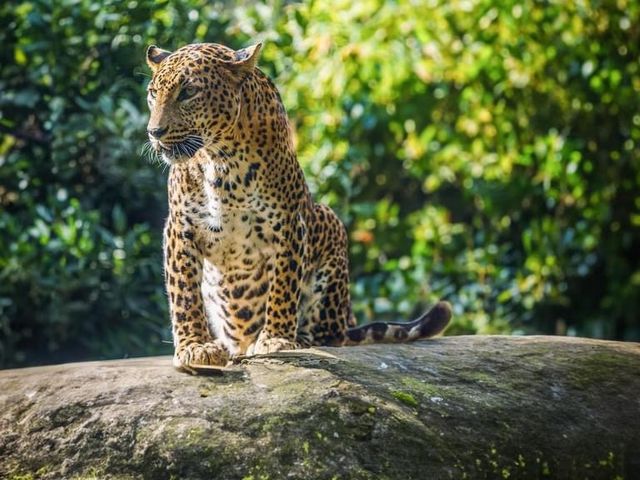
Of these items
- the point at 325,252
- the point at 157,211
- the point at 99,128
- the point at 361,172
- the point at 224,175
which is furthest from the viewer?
the point at 361,172

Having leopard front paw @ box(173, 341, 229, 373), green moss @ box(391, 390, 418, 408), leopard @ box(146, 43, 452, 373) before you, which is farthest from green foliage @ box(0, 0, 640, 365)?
green moss @ box(391, 390, 418, 408)

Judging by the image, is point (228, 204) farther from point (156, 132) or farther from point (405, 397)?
point (405, 397)

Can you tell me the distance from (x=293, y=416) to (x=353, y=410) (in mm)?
362

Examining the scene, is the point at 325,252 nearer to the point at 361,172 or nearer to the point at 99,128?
the point at 99,128

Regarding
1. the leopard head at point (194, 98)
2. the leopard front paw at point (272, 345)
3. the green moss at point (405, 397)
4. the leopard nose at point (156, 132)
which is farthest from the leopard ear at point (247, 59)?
the green moss at point (405, 397)

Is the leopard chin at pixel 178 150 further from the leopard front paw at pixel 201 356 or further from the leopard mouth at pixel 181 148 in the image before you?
the leopard front paw at pixel 201 356

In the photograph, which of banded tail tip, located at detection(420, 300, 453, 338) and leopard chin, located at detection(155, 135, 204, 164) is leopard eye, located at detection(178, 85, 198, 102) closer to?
leopard chin, located at detection(155, 135, 204, 164)

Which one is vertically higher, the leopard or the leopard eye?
the leopard eye

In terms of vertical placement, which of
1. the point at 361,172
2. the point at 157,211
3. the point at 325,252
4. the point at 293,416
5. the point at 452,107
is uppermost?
Result: the point at 452,107

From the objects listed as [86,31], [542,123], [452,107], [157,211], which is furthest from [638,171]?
[86,31]

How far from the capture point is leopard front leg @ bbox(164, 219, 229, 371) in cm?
841

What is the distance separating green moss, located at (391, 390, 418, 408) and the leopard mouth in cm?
200

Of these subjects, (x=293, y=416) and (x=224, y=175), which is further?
(x=224, y=175)

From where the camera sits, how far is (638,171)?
53.3 ft
